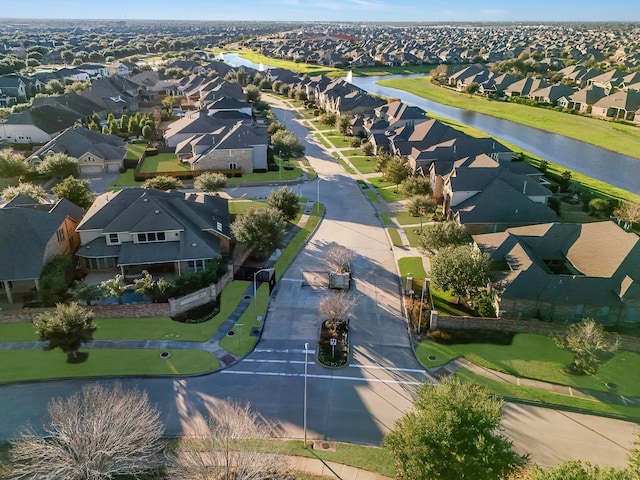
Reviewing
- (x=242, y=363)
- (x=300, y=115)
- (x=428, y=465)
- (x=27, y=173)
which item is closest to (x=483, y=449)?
(x=428, y=465)

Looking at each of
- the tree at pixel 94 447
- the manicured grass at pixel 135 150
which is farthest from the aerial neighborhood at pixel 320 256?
the tree at pixel 94 447

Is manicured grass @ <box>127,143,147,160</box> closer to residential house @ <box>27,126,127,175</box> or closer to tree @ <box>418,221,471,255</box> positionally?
residential house @ <box>27,126,127,175</box>

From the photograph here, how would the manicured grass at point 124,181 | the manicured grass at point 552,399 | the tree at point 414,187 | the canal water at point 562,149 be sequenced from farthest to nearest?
the canal water at point 562,149 < the manicured grass at point 124,181 < the tree at point 414,187 < the manicured grass at point 552,399

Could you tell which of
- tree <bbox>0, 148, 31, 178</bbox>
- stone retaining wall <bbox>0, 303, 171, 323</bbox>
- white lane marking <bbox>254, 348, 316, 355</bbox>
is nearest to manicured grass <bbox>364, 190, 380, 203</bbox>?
white lane marking <bbox>254, 348, 316, 355</bbox>

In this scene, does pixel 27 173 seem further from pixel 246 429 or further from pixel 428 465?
pixel 428 465

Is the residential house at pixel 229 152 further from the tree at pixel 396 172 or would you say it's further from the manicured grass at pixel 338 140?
the tree at pixel 396 172

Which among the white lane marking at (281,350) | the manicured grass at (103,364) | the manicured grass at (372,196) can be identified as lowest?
the manicured grass at (103,364)

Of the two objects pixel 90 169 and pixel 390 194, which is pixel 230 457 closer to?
pixel 390 194

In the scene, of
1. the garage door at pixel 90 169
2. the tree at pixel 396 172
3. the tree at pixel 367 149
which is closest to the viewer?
the tree at pixel 396 172
